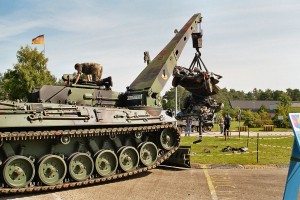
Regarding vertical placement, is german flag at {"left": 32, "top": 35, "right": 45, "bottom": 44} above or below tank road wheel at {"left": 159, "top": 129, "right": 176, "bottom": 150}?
above

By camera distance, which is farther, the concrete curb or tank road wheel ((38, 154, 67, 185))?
the concrete curb

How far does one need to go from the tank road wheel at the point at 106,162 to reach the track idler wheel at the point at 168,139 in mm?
2150

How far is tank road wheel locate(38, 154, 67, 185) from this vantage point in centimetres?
1138

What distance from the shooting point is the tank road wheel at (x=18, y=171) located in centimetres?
1079

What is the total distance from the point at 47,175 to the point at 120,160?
2.66m

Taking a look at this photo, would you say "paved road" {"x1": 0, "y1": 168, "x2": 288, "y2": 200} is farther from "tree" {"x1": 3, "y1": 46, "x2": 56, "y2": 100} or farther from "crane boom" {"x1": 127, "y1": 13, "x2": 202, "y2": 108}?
"tree" {"x1": 3, "y1": 46, "x2": 56, "y2": 100}

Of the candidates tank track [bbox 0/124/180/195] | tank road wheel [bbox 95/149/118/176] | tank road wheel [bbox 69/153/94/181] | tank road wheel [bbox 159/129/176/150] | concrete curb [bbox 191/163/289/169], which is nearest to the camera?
tank track [bbox 0/124/180/195]

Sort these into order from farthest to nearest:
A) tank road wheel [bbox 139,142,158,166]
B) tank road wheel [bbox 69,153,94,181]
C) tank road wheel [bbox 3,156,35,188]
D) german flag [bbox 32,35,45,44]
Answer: german flag [bbox 32,35,45,44] < tank road wheel [bbox 139,142,158,166] < tank road wheel [bbox 69,153,94,181] < tank road wheel [bbox 3,156,35,188]

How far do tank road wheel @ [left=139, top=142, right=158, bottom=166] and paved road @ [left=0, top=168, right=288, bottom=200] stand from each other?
512 mm

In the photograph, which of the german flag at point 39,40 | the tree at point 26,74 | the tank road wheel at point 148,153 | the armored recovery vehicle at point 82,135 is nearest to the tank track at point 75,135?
the armored recovery vehicle at point 82,135

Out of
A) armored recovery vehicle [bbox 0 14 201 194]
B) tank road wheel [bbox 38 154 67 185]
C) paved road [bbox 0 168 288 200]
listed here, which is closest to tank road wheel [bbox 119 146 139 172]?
armored recovery vehicle [bbox 0 14 201 194]

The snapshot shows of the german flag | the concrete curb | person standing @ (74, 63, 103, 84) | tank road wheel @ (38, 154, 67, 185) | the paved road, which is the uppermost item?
the german flag

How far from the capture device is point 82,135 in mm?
12078

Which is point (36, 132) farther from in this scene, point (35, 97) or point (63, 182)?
point (35, 97)
